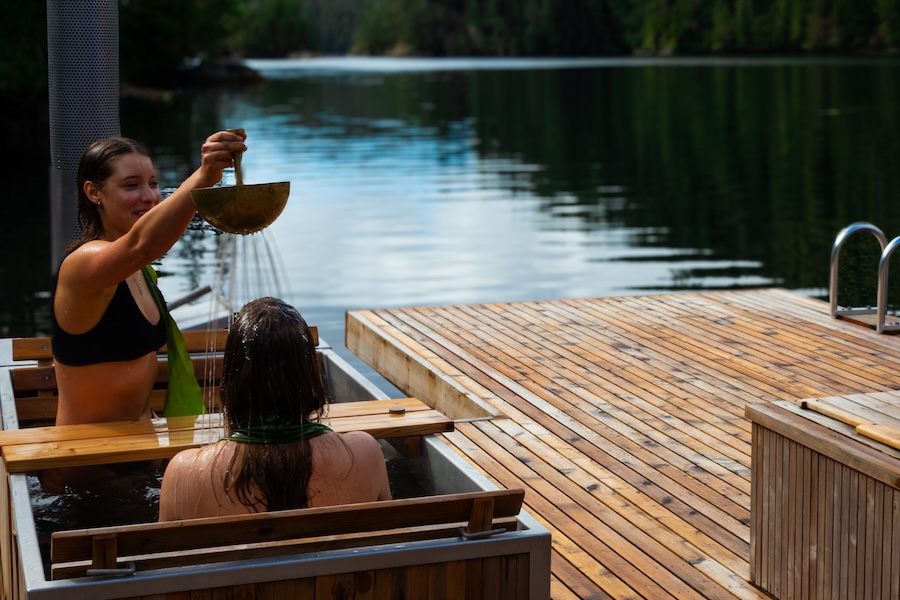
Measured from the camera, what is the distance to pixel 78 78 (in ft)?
17.8

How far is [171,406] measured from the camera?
4258 mm

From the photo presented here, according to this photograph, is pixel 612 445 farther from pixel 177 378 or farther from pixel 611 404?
pixel 177 378

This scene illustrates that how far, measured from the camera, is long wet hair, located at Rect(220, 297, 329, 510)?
299 cm

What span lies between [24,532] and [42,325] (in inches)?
432

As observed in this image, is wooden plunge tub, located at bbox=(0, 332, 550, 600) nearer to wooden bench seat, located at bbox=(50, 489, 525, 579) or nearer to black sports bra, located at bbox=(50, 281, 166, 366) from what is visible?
wooden bench seat, located at bbox=(50, 489, 525, 579)

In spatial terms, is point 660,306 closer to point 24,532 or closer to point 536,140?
point 24,532

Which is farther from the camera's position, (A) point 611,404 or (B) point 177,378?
(A) point 611,404

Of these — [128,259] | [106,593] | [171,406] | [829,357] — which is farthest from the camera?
[829,357]

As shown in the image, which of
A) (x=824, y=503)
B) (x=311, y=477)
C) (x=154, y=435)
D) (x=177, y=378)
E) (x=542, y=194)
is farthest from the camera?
(x=542, y=194)

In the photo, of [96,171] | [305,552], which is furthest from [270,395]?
[96,171]

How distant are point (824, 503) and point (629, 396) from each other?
2.81 metres

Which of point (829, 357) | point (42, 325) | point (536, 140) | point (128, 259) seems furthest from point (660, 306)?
point (536, 140)

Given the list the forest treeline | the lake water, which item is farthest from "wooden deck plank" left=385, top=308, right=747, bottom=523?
the forest treeline

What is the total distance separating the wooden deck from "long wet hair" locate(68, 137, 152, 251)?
6.10ft
